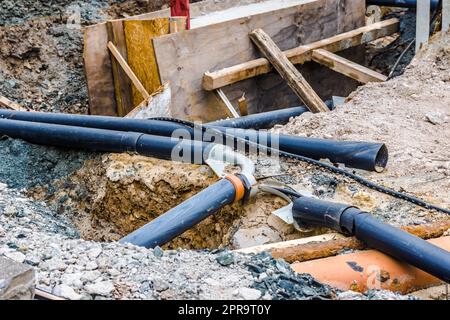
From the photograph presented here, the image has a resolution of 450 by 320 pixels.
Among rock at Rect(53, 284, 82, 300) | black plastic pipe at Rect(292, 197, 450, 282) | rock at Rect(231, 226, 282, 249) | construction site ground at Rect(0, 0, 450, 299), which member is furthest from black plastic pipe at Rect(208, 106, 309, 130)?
rock at Rect(53, 284, 82, 300)

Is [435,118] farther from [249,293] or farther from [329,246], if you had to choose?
[249,293]

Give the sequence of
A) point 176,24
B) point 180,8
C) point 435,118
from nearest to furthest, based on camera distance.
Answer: point 435,118
point 176,24
point 180,8

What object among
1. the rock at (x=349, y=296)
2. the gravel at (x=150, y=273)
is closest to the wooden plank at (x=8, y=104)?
the gravel at (x=150, y=273)

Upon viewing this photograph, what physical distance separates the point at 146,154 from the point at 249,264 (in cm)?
202

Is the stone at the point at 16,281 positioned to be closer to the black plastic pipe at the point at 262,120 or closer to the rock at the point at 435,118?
→ the black plastic pipe at the point at 262,120

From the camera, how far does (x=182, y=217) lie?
3822 millimetres

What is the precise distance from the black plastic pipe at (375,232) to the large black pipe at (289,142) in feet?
2.26

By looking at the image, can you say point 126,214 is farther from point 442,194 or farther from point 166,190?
A: point 442,194

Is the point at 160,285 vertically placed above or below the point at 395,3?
below

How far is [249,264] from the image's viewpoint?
3.06 metres

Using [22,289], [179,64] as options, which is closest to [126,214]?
[179,64]

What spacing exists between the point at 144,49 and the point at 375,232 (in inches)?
145

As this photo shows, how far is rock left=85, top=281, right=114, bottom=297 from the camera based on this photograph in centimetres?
276

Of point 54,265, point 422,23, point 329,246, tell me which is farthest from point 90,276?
point 422,23
